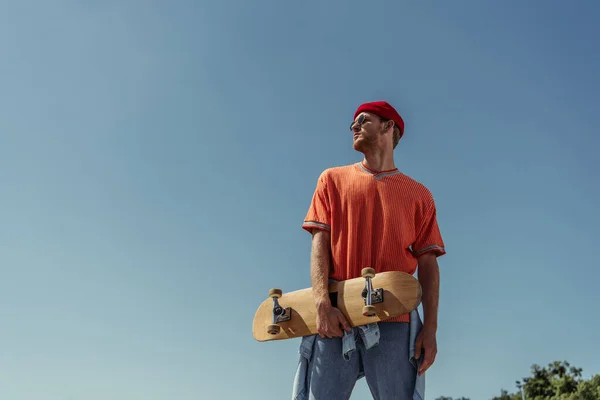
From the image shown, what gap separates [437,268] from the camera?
460cm

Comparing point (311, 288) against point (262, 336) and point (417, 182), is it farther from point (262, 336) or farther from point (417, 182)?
point (417, 182)

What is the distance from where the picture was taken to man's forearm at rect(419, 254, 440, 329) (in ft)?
14.3

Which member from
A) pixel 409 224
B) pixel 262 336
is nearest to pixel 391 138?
pixel 409 224

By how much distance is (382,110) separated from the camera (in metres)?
4.86

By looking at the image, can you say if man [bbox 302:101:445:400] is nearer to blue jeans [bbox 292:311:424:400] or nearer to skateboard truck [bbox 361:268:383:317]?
blue jeans [bbox 292:311:424:400]

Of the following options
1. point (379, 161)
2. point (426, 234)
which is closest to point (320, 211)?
point (379, 161)

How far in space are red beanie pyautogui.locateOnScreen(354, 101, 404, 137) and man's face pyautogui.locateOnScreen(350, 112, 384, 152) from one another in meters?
0.04

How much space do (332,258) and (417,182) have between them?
104cm

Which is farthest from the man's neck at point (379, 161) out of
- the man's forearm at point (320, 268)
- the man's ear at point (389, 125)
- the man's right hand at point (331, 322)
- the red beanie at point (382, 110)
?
the man's right hand at point (331, 322)

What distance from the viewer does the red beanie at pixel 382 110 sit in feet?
15.9

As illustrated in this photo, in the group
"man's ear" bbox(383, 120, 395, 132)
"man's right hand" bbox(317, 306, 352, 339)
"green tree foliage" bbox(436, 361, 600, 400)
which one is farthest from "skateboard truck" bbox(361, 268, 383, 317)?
"green tree foliage" bbox(436, 361, 600, 400)

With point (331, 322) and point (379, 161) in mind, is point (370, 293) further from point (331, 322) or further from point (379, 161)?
point (379, 161)

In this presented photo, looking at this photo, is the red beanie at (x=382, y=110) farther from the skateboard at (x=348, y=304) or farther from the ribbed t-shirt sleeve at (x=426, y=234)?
the skateboard at (x=348, y=304)

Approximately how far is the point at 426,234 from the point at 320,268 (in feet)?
3.26
